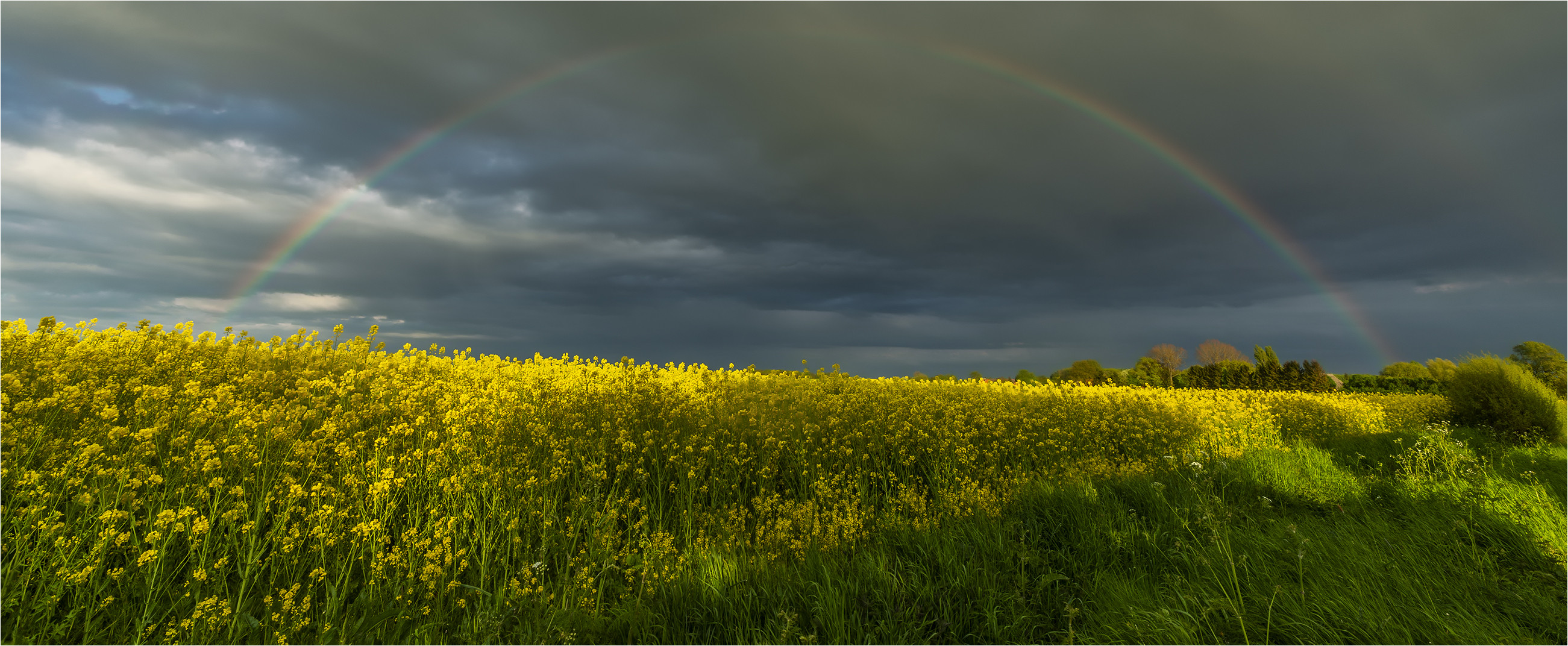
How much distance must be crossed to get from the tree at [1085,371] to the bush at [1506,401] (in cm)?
1847

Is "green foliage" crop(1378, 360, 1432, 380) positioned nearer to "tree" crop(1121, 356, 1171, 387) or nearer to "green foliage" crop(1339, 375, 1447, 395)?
"green foliage" crop(1339, 375, 1447, 395)

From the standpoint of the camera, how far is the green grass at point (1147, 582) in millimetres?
3506

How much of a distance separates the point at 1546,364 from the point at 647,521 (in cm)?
3870

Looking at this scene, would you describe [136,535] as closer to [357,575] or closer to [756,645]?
Answer: [357,575]

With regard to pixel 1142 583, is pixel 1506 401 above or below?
above

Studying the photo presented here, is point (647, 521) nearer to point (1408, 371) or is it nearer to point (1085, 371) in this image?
point (1085, 371)

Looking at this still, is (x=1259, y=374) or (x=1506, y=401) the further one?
(x=1259, y=374)

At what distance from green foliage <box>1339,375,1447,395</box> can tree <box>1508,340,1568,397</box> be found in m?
3.69

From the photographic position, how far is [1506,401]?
13289mm

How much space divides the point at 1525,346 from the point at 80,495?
6115 centimetres

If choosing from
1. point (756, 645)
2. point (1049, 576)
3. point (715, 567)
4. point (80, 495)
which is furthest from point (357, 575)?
point (1049, 576)

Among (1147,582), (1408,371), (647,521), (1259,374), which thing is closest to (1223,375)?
(1259,374)

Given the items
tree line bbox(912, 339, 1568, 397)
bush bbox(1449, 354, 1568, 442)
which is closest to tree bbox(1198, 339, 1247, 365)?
tree line bbox(912, 339, 1568, 397)

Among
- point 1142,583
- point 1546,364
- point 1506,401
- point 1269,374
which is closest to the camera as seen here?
point 1142,583
